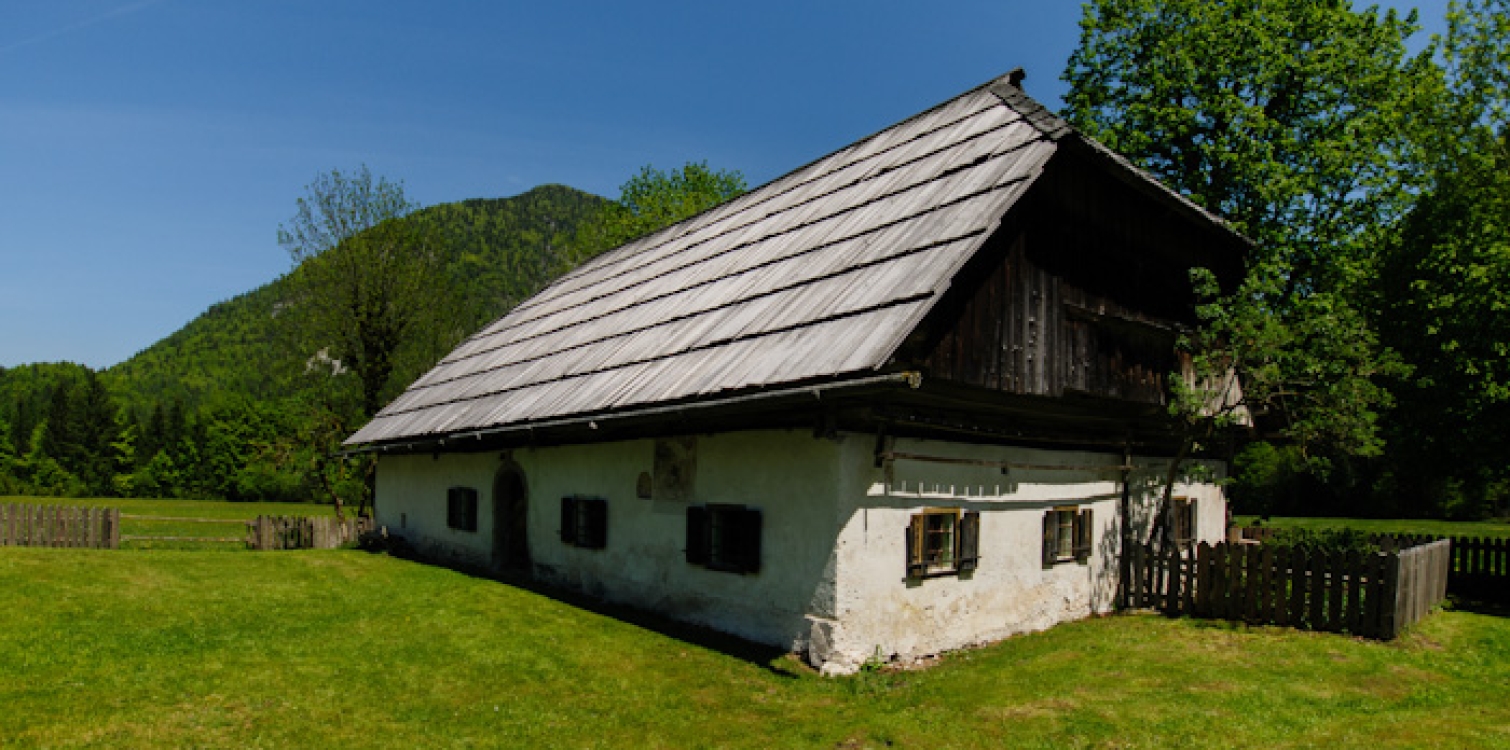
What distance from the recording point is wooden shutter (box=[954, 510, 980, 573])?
439 inches

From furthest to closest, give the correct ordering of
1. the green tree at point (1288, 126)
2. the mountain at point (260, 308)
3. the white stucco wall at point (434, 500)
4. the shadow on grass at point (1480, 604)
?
the mountain at point (260, 308), the green tree at point (1288, 126), the white stucco wall at point (434, 500), the shadow on grass at point (1480, 604)

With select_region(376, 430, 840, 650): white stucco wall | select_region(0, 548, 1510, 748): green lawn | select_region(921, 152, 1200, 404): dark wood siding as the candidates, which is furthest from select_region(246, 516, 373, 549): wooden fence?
select_region(921, 152, 1200, 404): dark wood siding

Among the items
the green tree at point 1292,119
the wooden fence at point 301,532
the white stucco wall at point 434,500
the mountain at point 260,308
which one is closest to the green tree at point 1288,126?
the green tree at point 1292,119

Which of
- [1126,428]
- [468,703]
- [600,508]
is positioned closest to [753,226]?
[600,508]

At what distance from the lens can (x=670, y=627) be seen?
12.2 metres

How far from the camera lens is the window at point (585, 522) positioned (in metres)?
14.1

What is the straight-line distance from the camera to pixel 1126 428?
47.1 feet

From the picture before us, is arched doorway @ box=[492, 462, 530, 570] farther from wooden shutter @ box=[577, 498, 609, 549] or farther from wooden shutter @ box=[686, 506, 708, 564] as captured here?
wooden shutter @ box=[686, 506, 708, 564]

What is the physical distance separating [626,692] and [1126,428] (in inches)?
367

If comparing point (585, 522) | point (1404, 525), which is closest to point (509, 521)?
point (585, 522)

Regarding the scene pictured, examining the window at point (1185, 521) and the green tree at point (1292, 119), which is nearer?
the window at point (1185, 521)

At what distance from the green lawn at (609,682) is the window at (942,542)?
3.80ft

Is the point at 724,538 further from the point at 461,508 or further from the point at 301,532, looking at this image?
the point at 301,532

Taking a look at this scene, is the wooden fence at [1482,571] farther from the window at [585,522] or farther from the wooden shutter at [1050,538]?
the window at [585,522]
